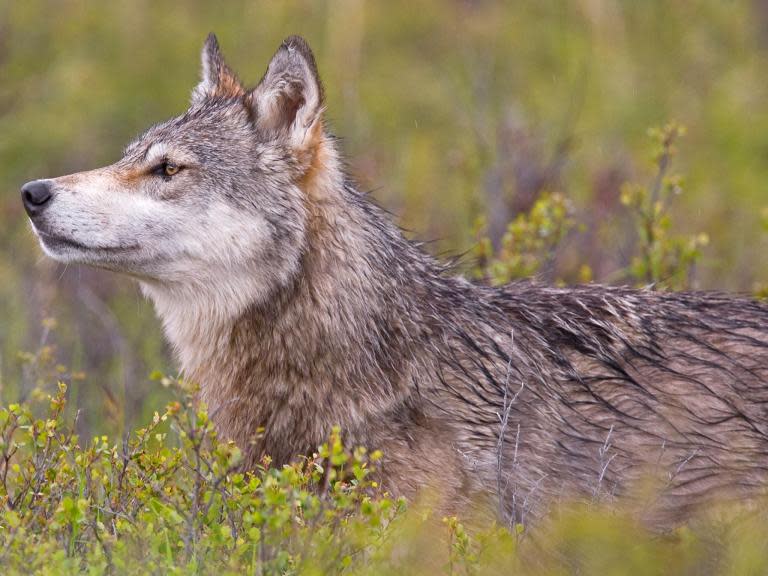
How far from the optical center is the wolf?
5.12 meters

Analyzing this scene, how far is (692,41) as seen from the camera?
50.7 ft

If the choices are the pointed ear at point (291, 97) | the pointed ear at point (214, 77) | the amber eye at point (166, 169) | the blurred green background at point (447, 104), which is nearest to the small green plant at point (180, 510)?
the amber eye at point (166, 169)

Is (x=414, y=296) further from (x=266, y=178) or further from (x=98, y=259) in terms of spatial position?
(x=98, y=259)

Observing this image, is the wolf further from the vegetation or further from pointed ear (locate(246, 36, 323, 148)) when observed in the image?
the vegetation

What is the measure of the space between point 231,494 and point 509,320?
60.4 inches

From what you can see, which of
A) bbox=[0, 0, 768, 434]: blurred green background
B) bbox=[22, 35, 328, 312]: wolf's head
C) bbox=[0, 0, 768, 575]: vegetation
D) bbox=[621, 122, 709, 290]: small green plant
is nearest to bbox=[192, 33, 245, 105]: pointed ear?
bbox=[22, 35, 328, 312]: wolf's head

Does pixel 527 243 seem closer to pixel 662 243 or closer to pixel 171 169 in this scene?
pixel 662 243

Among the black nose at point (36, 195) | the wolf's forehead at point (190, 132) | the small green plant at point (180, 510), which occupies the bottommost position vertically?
the small green plant at point (180, 510)

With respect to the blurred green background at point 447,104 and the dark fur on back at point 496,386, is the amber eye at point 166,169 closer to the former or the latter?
the dark fur on back at point 496,386

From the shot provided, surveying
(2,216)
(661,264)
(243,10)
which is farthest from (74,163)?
(661,264)

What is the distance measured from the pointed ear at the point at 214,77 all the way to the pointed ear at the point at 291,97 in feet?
1.49

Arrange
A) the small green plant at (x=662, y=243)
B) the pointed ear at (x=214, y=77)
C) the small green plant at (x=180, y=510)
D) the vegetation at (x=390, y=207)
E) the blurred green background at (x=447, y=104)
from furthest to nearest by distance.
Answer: the blurred green background at (x=447, y=104), the small green plant at (x=662, y=243), the pointed ear at (x=214, y=77), the vegetation at (x=390, y=207), the small green plant at (x=180, y=510)

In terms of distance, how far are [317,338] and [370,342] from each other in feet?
0.70

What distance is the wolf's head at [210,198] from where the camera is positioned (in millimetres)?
5227
